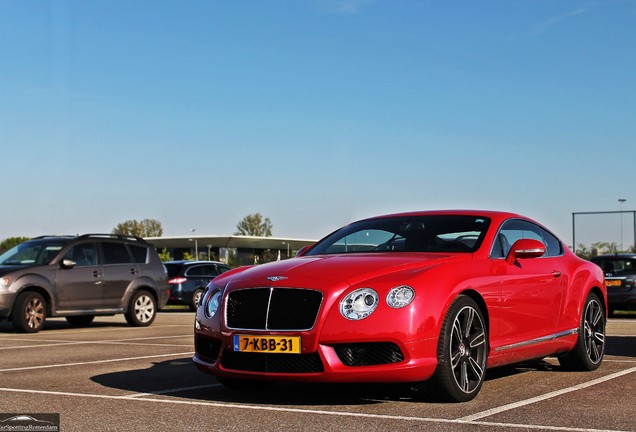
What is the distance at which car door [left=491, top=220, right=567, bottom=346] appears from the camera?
788 centimetres

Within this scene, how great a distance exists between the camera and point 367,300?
6793mm

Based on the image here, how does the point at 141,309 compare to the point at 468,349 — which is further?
the point at 141,309

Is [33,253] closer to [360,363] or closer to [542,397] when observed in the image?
[360,363]

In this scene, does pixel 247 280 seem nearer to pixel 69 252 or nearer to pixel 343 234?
pixel 343 234

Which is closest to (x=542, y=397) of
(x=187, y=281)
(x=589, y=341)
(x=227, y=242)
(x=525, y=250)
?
(x=525, y=250)

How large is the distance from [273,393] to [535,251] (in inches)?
98.9

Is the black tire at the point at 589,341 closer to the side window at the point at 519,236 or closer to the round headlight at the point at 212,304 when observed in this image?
the side window at the point at 519,236

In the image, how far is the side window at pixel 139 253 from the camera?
1889 centimetres

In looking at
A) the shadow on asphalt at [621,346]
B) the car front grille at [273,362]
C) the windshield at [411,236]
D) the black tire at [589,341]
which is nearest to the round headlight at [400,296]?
the car front grille at [273,362]

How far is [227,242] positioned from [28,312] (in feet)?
212

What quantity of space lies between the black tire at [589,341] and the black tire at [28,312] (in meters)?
10.4

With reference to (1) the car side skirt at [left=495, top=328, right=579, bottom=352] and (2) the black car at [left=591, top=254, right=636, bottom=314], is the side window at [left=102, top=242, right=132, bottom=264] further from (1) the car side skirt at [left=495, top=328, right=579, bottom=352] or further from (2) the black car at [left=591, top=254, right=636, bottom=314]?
(1) the car side skirt at [left=495, top=328, right=579, bottom=352]

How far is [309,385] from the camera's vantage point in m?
8.15

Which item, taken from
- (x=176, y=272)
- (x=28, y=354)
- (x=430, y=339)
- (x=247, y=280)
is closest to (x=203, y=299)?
(x=247, y=280)
